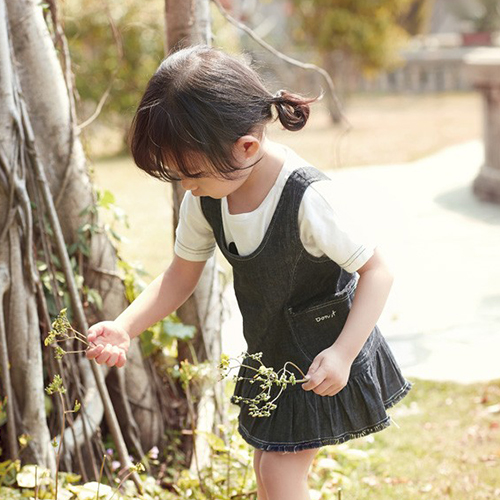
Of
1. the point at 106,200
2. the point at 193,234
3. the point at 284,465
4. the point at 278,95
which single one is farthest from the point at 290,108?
the point at 106,200

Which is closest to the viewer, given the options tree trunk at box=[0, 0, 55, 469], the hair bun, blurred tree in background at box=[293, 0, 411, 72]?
the hair bun

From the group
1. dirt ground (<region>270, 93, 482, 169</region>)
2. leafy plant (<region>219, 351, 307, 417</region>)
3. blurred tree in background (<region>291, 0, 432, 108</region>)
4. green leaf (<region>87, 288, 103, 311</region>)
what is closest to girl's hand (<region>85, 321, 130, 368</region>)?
leafy plant (<region>219, 351, 307, 417</region>)

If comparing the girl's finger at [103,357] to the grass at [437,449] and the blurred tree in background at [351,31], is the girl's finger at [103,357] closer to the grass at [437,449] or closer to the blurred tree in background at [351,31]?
the grass at [437,449]

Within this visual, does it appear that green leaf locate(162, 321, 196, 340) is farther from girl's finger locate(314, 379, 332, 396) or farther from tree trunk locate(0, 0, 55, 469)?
girl's finger locate(314, 379, 332, 396)

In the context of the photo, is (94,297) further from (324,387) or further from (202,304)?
(324,387)

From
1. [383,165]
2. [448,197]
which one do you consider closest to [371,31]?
[383,165]

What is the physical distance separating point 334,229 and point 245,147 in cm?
26

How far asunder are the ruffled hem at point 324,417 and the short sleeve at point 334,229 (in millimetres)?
302

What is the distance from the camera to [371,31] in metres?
12.8

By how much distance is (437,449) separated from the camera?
3344 millimetres

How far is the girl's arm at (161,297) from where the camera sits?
2207mm

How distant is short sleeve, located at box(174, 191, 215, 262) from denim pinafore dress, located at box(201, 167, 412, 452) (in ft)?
0.22

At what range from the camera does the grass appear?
297 cm

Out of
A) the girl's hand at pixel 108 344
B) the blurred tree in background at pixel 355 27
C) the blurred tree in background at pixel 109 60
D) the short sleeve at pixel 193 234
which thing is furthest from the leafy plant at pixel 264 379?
the blurred tree in background at pixel 355 27
